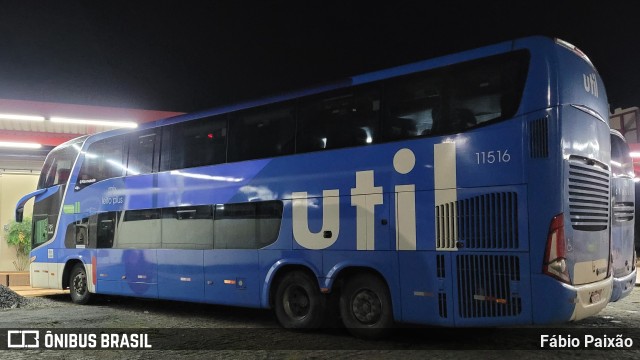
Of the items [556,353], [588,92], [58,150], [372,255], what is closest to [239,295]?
[372,255]

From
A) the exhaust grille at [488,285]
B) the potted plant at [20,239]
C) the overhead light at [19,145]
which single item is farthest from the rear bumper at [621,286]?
the potted plant at [20,239]

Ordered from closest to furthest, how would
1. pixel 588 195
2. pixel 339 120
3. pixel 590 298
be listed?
pixel 590 298, pixel 588 195, pixel 339 120

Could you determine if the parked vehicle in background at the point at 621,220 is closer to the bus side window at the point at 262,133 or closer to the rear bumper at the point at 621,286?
the rear bumper at the point at 621,286

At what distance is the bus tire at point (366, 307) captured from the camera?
742 cm

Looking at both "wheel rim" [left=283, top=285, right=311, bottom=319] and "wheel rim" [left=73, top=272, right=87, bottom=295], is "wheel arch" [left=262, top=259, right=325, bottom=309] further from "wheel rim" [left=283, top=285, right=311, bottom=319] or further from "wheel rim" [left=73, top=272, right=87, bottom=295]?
"wheel rim" [left=73, top=272, right=87, bottom=295]

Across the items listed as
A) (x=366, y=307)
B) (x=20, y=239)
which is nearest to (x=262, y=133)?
(x=366, y=307)

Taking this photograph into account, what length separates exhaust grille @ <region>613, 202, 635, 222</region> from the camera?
334 inches

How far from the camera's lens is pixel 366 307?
301 inches

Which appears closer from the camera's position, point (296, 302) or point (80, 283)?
point (296, 302)

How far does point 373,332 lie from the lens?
751 centimetres

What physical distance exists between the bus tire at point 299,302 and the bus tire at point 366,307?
0.47m

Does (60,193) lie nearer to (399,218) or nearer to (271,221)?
(271,221)

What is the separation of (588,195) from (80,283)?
36.6 feet

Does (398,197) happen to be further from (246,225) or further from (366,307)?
(246,225)
